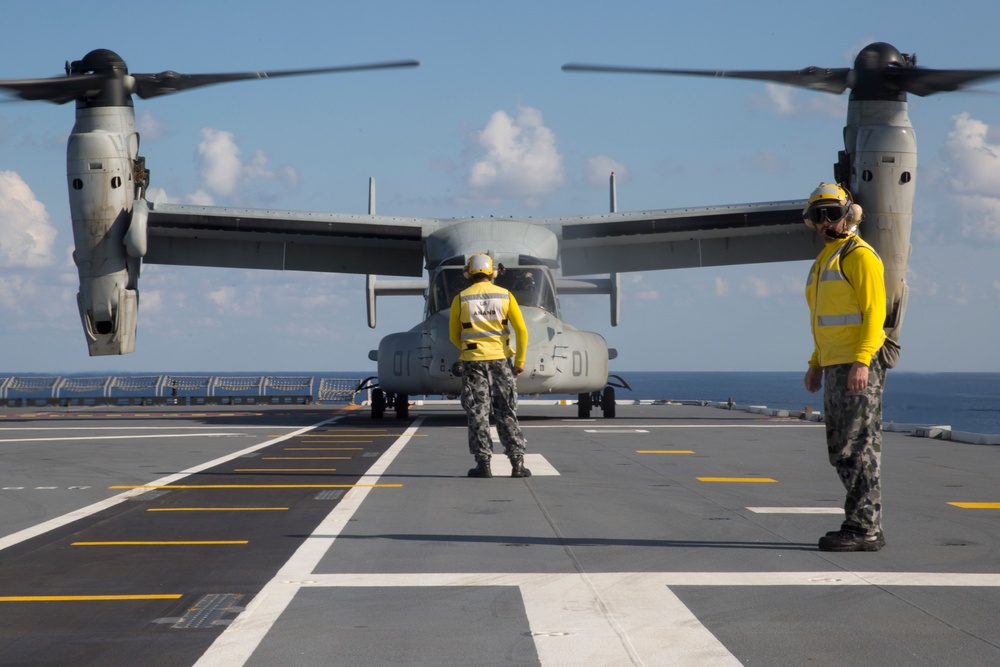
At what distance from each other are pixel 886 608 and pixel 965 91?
16444 mm

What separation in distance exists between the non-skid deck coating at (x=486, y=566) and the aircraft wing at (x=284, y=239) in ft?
37.1

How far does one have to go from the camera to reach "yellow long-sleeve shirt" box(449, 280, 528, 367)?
32.9 feet

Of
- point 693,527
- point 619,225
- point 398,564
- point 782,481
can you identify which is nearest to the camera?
point 398,564

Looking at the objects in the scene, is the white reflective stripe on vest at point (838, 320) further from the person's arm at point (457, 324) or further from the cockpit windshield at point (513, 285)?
the cockpit windshield at point (513, 285)

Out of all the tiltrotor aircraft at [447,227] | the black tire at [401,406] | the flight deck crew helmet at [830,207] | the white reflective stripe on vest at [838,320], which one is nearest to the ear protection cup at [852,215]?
the flight deck crew helmet at [830,207]

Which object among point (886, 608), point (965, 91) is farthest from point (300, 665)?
point (965, 91)

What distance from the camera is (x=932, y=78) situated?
18.5m

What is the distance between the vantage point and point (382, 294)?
25609 millimetres

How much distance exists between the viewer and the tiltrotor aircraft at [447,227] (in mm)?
18750

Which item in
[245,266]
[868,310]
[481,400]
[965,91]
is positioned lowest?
[481,400]

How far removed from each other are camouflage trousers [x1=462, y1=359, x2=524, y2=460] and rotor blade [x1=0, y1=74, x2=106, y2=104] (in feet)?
44.2

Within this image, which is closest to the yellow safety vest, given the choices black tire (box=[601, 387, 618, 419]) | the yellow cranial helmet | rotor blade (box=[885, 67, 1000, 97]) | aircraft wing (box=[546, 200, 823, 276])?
the yellow cranial helmet

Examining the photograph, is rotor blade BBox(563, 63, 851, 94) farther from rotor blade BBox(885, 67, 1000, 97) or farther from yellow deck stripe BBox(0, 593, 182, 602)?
yellow deck stripe BBox(0, 593, 182, 602)

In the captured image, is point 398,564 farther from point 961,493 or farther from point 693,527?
point 961,493
